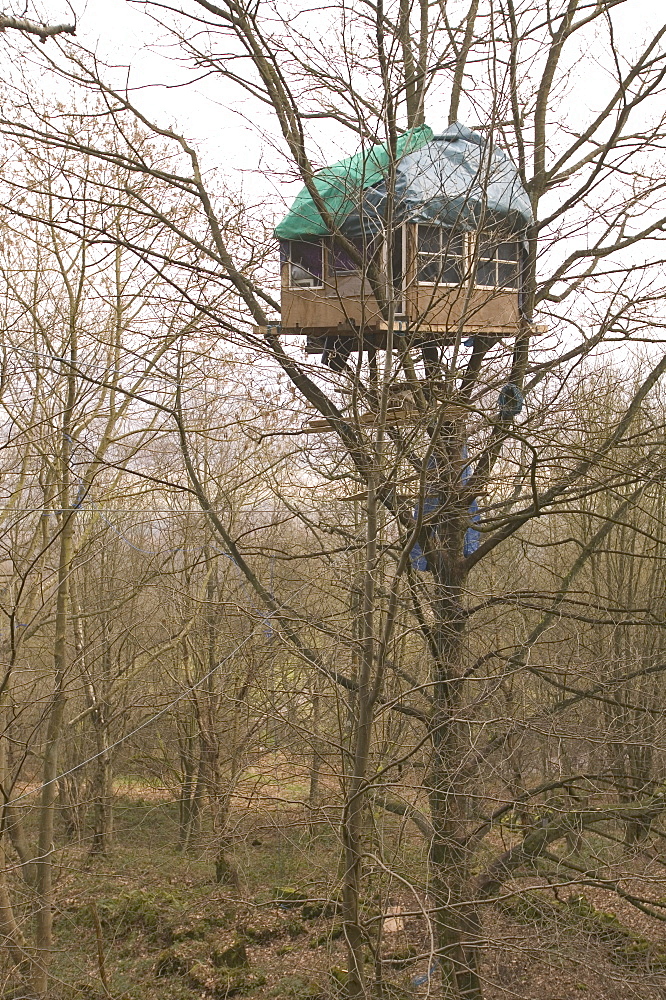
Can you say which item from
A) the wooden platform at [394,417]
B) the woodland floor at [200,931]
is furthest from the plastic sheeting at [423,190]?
the woodland floor at [200,931]

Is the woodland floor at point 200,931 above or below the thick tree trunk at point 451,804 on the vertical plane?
below

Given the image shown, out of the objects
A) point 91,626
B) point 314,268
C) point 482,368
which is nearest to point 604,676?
point 482,368

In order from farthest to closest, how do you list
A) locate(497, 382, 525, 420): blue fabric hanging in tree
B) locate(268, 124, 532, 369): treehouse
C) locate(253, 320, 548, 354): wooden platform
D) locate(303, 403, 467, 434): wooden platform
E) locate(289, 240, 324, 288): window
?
locate(289, 240, 324, 288): window, locate(497, 382, 525, 420): blue fabric hanging in tree, locate(253, 320, 548, 354): wooden platform, locate(268, 124, 532, 369): treehouse, locate(303, 403, 467, 434): wooden platform

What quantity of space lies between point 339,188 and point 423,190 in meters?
0.56

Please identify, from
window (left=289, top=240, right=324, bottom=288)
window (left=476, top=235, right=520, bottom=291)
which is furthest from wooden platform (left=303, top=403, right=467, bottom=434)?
window (left=476, top=235, right=520, bottom=291)

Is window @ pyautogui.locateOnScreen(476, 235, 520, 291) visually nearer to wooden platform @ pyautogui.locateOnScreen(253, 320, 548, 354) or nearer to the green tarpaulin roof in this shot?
wooden platform @ pyautogui.locateOnScreen(253, 320, 548, 354)

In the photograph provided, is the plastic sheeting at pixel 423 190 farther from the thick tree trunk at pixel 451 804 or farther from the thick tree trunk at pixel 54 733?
the thick tree trunk at pixel 54 733

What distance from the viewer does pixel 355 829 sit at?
418 centimetres

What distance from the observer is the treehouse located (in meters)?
4.63

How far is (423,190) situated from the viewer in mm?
4914

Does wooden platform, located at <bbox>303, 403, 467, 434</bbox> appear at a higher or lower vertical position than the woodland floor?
higher

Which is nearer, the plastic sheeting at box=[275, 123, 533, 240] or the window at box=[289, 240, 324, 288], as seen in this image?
the plastic sheeting at box=[275, 123, 533, 240]

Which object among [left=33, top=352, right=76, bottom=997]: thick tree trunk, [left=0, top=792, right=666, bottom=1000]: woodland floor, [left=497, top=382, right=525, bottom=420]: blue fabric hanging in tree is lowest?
[left=0, top=792, right=666, bottom=1000]: woodland floor

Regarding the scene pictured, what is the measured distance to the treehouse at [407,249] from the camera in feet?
15.2
